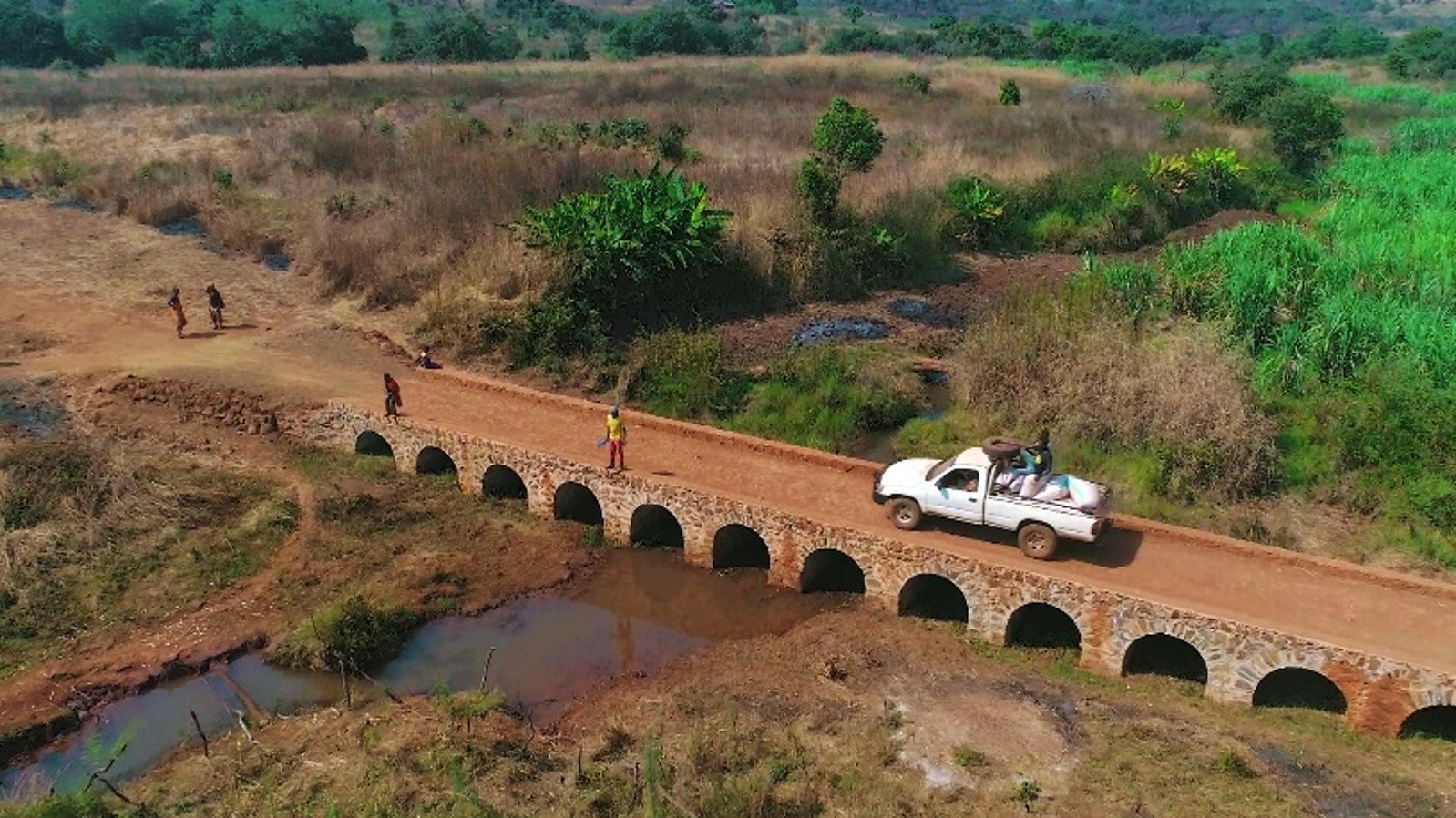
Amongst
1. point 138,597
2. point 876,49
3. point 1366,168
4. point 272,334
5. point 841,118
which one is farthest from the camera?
point 876,49

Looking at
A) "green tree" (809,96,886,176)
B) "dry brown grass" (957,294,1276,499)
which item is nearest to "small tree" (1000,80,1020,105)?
"green tree" (809,96,886,176)

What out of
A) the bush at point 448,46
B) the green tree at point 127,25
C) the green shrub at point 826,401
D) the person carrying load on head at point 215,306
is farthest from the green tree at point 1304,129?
the green tree at point 127,25

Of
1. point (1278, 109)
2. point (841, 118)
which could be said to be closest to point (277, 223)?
Result: point (841, 118)

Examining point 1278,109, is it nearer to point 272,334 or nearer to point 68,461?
point 272,334

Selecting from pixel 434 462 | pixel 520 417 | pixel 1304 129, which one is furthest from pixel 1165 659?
pixel 1304 129

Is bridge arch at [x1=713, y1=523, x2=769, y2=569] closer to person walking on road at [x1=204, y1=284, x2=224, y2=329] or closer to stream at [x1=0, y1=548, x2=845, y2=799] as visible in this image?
stream at [x1=0, y1=548, x2=845, y2=799]

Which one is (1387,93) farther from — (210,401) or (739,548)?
(210,401)

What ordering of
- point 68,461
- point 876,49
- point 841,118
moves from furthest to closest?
point 876,49, point 841,118, point 68,461
